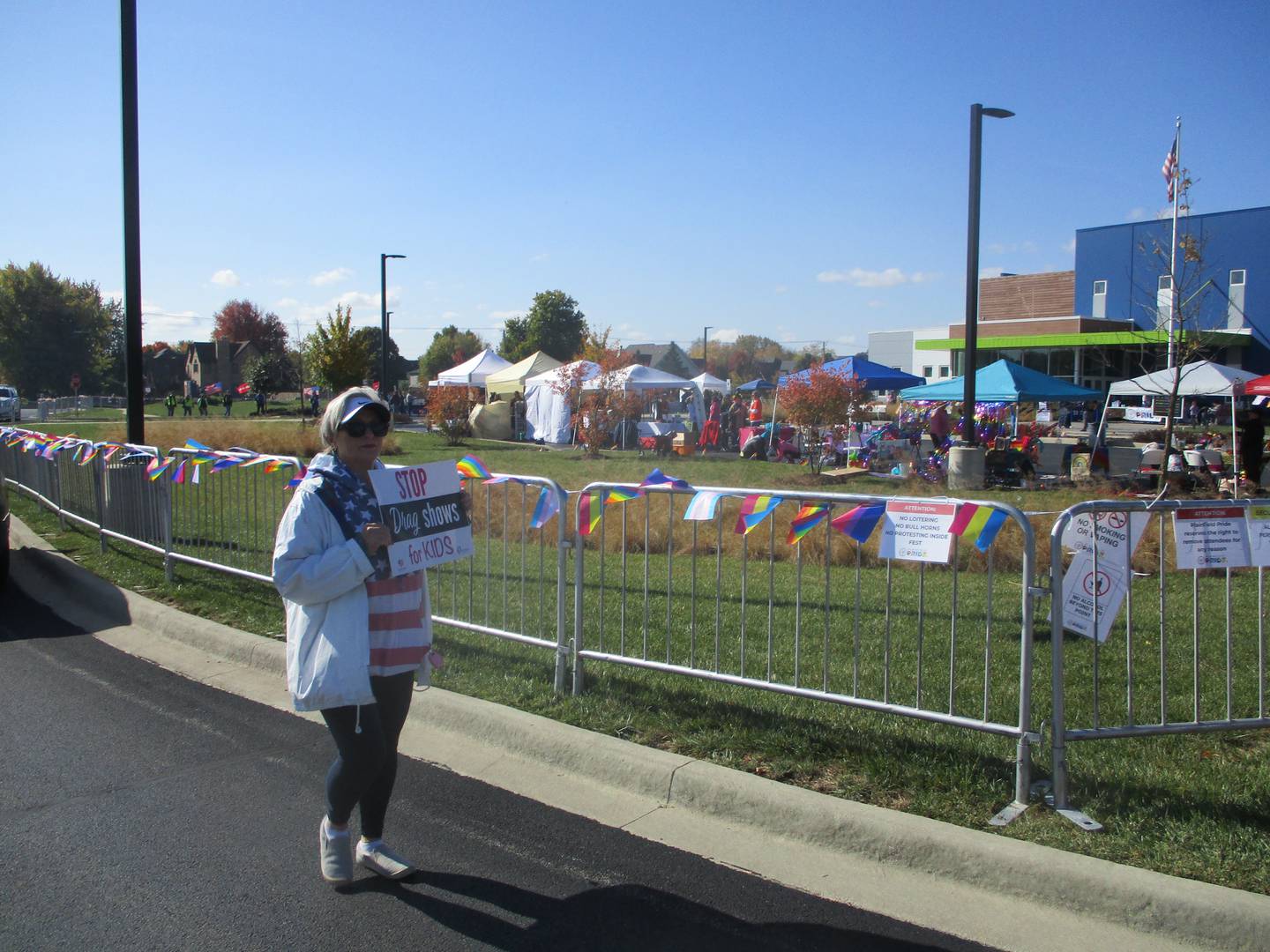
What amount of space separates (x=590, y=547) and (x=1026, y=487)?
36.9ft

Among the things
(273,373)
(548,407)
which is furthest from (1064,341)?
(273,373)

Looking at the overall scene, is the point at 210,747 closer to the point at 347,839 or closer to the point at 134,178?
the point at 347,839

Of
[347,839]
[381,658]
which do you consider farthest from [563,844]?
[381,658]

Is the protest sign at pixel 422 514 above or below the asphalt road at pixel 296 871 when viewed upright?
above

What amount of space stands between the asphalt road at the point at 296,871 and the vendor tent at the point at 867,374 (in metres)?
18.9

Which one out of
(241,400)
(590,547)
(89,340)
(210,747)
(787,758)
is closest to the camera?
(787,758)

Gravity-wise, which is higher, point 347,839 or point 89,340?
point 89,340

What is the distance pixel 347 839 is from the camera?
387 cm

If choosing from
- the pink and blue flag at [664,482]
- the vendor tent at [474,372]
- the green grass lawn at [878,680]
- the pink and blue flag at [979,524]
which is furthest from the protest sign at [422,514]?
the vendor tent at [474,372]

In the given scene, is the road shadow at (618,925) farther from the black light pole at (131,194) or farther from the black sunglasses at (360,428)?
the black light pole at (131,194)

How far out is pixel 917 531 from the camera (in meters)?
4.46

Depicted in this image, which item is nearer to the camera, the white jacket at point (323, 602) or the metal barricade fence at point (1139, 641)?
the white jacket at point (323, 602)

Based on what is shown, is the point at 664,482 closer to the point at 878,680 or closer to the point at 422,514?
the point at 878,680

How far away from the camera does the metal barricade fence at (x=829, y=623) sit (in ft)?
15.2
